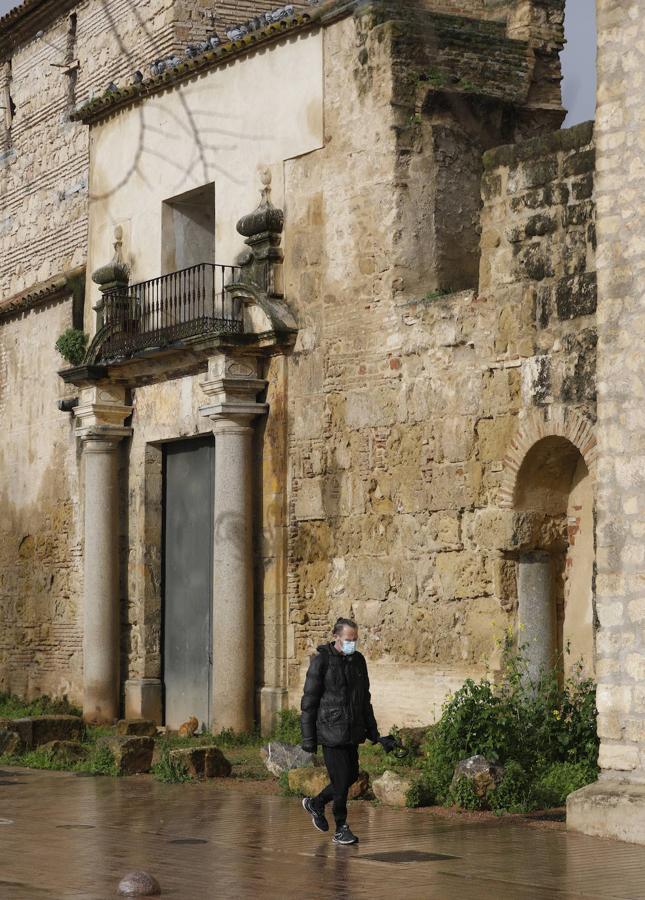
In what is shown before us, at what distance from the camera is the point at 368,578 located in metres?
15.4

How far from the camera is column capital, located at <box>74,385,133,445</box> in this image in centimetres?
1903

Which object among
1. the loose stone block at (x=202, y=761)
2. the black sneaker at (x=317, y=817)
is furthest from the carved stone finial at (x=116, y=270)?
the black sneaker at (x=317, y=817)

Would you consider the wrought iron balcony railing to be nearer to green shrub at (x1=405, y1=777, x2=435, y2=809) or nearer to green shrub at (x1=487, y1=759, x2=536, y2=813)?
green shrub at (x1=405, y1=777, x2=435, y2=809)

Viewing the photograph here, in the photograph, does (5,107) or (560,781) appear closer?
(560,781)

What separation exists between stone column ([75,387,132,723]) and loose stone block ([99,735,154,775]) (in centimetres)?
422

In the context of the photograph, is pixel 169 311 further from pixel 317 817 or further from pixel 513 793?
pixel 317 817

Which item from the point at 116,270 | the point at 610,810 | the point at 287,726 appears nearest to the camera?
the point at 610,810

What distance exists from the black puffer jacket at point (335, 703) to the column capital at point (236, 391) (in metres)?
6.59

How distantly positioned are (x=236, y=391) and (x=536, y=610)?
176 inches

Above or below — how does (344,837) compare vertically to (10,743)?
below

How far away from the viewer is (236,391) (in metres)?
16.9

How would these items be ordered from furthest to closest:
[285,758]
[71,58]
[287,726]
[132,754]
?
[71,58] → [287,726] → [132,754] → [285,758]

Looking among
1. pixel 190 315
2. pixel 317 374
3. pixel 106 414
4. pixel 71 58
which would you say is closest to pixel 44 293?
pixel 106 414

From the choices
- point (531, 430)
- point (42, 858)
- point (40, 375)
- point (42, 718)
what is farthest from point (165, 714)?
point (42, 858)
